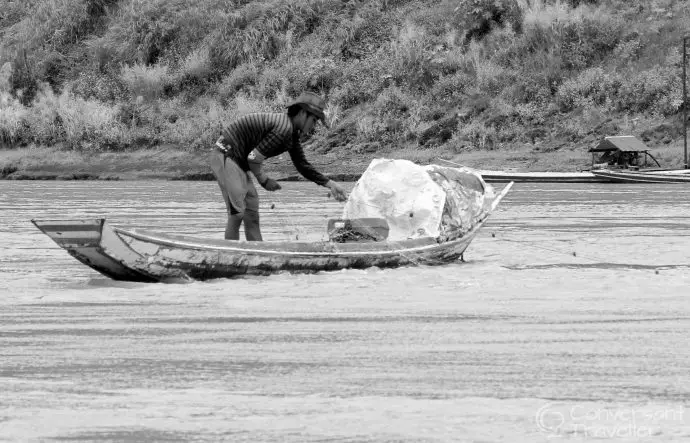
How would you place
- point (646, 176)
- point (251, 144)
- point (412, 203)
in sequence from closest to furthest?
point (251, 144) → point (412, 203) → point (646, 176)

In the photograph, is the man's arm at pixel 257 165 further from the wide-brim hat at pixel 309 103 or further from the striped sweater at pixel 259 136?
the wide-brim hat at pixel 309 103

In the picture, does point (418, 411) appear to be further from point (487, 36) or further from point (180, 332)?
point (487, 36)

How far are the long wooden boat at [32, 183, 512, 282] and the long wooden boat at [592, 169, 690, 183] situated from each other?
20202 millimetres

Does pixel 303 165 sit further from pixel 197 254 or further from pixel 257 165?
pixel 197 254

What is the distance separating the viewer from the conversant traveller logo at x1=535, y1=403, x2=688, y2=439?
22.0 feet

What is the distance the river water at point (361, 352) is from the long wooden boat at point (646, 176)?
689 inches

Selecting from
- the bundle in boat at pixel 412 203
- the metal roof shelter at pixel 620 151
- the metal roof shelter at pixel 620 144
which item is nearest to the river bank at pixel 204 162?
the metal roof shelter at pixel 620 151

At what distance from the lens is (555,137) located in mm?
37500

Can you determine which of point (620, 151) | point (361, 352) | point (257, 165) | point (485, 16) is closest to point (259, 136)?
point (257, 165)

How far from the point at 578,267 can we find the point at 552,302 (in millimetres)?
3102

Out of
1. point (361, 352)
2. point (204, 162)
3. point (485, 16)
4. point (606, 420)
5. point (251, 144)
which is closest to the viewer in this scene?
point (606, 420)

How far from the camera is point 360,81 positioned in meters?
41.4

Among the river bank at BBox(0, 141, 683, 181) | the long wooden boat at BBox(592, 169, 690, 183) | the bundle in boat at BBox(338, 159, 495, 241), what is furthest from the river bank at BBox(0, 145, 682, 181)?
the bundle in boat at BBox(338, 159, 495, 241)

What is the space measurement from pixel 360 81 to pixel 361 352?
32919 mm
